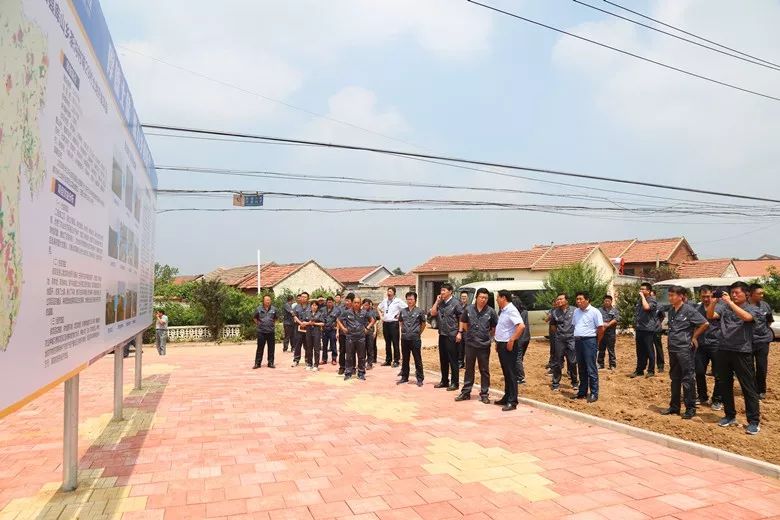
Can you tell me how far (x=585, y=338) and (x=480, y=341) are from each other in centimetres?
148

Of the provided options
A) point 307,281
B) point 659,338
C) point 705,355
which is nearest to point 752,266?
point 307,281

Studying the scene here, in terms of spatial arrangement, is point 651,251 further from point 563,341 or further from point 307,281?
point 563,341

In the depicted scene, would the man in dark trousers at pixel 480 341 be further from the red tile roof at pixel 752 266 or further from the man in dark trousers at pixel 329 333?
the red tile roof at pixel 752 266

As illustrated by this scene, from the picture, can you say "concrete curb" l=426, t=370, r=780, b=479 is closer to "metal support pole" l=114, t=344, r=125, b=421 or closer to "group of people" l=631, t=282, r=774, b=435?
"group of people" l=631, t=282, r=774, b=435

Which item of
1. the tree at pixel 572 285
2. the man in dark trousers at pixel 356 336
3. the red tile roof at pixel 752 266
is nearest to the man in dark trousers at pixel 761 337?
the man in dark trousers at pixel 356 336

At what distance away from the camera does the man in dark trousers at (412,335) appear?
361 inches

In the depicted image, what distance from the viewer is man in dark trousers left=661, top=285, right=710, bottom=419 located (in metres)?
6.29

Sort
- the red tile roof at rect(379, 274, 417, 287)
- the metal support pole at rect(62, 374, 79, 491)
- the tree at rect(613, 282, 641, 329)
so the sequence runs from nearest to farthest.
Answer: the metal support pole at rect(62, 374, 79, 491) < the tree at rect(613, 282, 641, 329) < the red tile roof at rect(379, 274, 417, 287)

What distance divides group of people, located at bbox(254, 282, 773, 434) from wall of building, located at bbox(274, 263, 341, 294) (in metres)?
22.8

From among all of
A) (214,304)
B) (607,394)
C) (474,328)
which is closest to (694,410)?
(607,394)

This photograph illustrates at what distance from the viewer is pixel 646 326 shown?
9.12m

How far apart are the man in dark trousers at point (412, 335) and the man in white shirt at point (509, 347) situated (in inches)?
80.3

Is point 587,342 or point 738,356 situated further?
point 587,342

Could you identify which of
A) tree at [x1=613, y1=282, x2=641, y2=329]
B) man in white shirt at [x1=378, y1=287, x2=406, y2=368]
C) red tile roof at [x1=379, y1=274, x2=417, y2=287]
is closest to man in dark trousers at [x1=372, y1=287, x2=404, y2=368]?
man in white shirt at [x1=378, y1=287, x2=406, y2=368]
